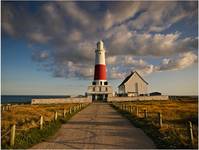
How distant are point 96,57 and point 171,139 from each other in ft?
178

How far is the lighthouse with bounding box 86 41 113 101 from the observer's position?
63625 millimetres

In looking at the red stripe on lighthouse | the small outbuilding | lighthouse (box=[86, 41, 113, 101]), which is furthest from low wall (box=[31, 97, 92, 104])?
the small outbuilding

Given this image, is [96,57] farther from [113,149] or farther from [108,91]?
[113,149]

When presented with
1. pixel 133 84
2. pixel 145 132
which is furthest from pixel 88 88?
pixel 145 132

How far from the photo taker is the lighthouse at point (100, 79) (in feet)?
209

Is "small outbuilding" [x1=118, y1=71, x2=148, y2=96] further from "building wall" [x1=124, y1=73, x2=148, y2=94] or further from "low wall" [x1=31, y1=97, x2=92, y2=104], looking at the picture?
"low wall" [x1=31, y1=97, x2=92, y2=104]

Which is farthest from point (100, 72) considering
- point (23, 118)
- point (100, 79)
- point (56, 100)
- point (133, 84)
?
point (23, 118)

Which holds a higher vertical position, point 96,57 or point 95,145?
point 96,57

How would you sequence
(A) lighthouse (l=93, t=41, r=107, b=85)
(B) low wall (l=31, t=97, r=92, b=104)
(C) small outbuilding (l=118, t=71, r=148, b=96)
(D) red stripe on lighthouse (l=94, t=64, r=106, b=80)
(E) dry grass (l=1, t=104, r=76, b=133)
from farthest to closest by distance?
(C) small outbuilding (l=118, t=71, r=148, b=96), (A) lighthouse (l=93, t=41, r=107, b=85), (D) red stripe on lighthouse (l=94, t=64, r=106, b=80), (B) low wall (l=31, t=97, r=92, b=104), (E) dry grass (l=1, t=104, r=76, b=133)

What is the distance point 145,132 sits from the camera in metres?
13.2

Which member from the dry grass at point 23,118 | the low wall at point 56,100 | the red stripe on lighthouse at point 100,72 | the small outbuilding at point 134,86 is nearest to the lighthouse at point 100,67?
the red stripe on lighthouse at point 100,72

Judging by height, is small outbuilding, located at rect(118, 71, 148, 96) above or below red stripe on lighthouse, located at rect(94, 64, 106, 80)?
below

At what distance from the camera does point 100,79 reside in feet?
210

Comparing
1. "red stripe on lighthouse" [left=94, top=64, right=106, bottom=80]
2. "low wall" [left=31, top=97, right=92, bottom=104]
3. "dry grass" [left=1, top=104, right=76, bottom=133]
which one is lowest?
"dry grass" [left=1, top=104, right=76, bottom=133]
